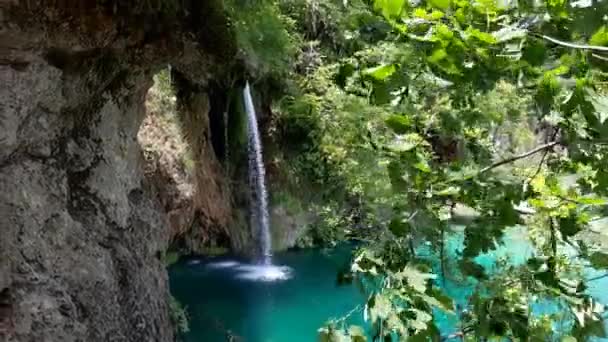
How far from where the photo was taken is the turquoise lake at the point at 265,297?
6.22 metres

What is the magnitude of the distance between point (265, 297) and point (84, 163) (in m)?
4.21

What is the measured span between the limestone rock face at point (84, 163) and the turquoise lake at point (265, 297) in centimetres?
210

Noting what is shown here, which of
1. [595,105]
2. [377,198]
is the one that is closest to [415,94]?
[595,105]

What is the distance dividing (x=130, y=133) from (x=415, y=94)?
10.7 feet

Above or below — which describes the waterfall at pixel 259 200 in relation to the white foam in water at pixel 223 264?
above

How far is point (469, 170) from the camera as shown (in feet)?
3.21

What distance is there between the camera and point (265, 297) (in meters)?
7.34

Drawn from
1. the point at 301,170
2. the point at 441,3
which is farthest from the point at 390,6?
the point at 301,170

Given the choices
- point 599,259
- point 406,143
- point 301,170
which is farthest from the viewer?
point 301,170

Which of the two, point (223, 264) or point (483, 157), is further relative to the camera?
point (223, 264)

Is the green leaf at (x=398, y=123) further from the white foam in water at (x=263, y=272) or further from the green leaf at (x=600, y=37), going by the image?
the white foam in water at (x=263, y=272)

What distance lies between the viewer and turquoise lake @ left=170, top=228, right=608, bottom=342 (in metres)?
6.22

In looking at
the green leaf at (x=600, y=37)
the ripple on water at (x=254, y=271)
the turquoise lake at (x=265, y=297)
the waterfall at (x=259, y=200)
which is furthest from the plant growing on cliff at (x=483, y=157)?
the waterfall at (x=259, y=200)

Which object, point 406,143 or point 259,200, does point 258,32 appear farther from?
point 406,143
